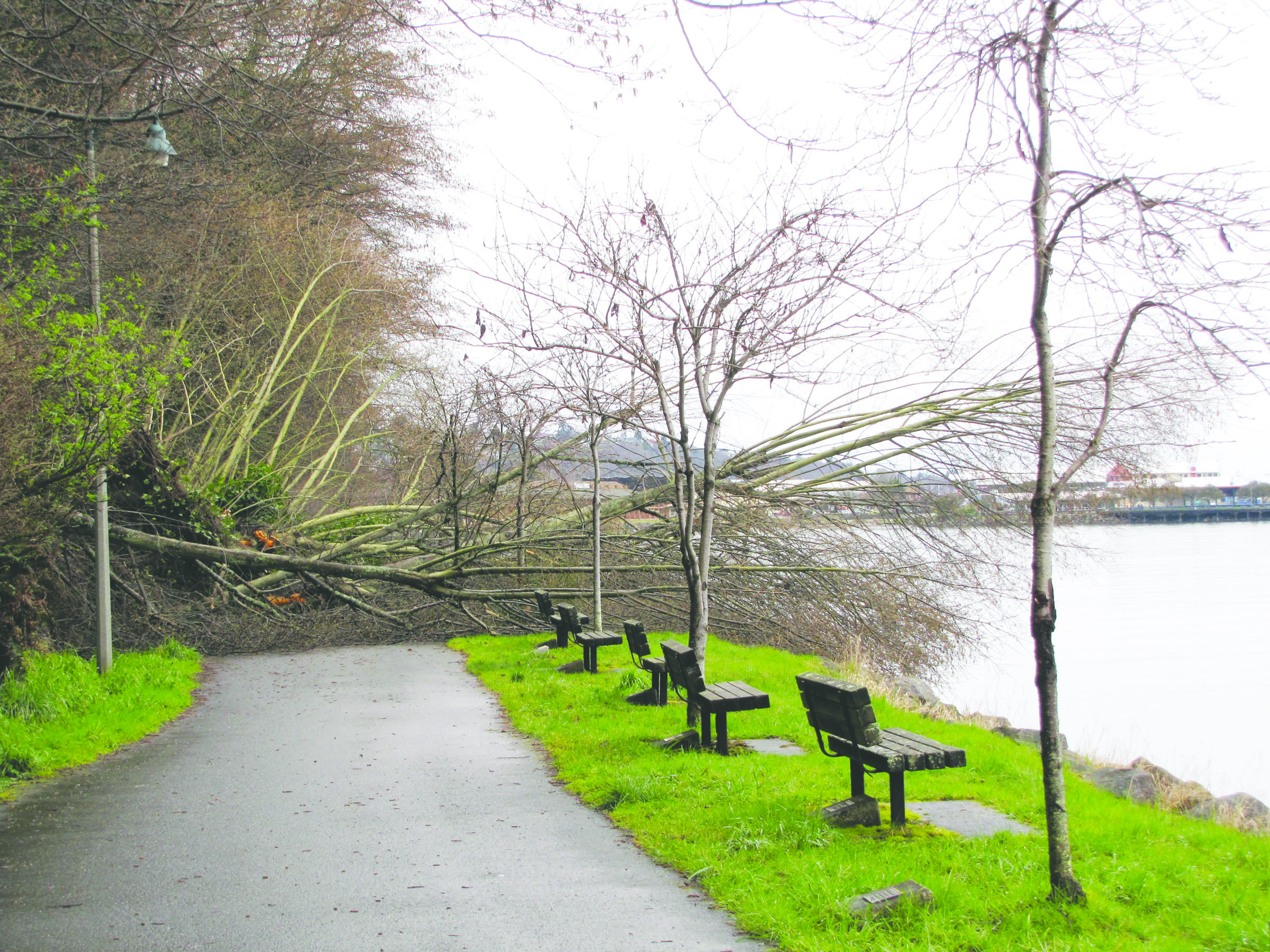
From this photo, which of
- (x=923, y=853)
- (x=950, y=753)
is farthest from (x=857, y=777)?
(x=923, y=853)

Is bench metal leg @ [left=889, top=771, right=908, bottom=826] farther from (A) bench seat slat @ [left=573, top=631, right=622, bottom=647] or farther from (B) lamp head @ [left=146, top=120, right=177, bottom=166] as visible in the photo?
(B) lamp head @ [left=146, top=120, right=177, bottom=166]

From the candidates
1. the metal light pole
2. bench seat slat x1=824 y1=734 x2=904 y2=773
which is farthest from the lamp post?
bench seat slat x1=824 y1=734 x2=904 y2=773

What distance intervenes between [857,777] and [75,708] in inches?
294

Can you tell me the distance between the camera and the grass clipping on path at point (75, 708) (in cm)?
742

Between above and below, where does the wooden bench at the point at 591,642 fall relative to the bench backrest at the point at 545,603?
below

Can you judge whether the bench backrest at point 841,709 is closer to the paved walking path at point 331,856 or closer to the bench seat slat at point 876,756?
the bench seat slat at point 876,756

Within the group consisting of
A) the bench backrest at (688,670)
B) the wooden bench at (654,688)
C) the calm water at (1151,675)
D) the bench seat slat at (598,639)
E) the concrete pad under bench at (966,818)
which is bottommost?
the calm water at (1151,675)

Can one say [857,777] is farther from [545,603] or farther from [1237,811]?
[545,603]

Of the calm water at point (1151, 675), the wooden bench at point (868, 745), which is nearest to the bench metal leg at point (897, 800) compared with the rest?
the wooden bench at point (868, 745)

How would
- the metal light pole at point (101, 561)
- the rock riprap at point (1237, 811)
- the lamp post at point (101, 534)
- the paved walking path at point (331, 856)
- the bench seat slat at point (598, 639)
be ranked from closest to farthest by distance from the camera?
the paved walking path at point (331, 856) → the rock riprap at point (1237, 811) → the lamp post at point (101, 534) → the metal light pole at point (101, 561) → the bench seat slat at point (598, 639)

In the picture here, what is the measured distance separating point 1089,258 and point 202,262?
48.3 feet

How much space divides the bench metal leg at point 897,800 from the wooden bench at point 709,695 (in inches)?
65.7

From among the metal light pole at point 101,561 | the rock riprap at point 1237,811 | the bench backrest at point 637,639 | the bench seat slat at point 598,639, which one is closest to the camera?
the rock riprap at point 1237,811

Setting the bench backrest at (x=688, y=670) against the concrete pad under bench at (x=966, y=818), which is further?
the bench backrest at (x=688, y=670)
